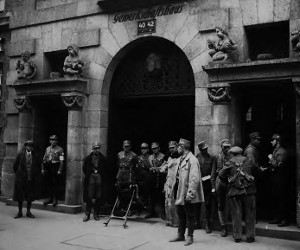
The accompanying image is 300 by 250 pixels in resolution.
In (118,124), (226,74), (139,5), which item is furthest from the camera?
(118,124)

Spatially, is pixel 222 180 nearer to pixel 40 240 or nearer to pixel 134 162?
pixel 134 162

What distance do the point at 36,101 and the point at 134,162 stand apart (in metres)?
4.38

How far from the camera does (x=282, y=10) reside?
31.2 ft

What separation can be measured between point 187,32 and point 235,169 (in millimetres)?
4222

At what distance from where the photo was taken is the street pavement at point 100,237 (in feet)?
25.7

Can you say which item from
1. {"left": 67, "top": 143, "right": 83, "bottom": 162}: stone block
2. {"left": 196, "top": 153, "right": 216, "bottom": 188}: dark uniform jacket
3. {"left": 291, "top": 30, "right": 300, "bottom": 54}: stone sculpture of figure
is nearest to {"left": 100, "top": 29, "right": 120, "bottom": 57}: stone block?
{"left": 67, "top": 143, "right": 83, "bottom": 162}: stone block

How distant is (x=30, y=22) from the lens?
44.2 ft

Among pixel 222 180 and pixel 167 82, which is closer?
pixel 222 180

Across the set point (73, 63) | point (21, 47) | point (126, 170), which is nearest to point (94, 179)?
point (126, 170)

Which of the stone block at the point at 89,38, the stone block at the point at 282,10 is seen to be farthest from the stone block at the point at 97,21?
the stone block at the point at 282,10

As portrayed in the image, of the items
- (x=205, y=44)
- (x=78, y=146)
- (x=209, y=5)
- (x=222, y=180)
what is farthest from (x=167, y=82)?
(x=222, y=180)

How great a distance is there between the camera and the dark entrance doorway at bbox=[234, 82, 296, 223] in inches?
389

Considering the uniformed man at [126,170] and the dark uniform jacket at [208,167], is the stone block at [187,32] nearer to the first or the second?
the uniformed man at [126,170]

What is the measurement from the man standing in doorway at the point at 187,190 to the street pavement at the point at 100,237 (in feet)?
1.20
